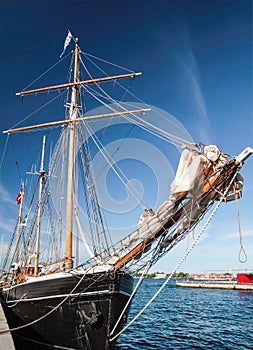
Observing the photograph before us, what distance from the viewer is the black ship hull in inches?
414

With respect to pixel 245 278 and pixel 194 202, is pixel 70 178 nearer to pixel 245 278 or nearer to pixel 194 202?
A: pixel 194 202

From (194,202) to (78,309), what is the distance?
5.62 m

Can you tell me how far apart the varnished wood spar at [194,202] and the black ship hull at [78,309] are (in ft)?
2.94

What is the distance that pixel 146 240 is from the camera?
10.3 meters

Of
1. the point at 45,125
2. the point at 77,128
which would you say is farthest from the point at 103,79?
the point at 45,125

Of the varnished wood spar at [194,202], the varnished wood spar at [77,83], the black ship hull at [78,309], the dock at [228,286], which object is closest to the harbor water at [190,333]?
the black ship hull at [78,309]

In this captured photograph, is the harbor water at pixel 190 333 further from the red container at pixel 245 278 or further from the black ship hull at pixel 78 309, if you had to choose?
the red container at pixel 245 278

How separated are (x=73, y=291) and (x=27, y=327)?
3.13m

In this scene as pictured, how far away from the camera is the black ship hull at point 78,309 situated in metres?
10.5

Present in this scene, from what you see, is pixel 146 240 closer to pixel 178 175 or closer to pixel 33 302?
pixel 178 175

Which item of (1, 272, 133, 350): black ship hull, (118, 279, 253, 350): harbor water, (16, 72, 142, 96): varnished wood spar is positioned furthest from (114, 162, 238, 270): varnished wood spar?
(16, 72, 142, 96): varnished wood spar

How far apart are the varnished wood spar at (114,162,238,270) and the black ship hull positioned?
0.90 metres

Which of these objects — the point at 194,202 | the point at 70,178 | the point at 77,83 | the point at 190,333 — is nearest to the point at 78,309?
the point at 194,202

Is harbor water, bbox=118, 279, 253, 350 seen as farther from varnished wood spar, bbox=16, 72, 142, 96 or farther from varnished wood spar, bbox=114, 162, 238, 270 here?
varnished wood spar, bbox=16, 72, 142, 96
